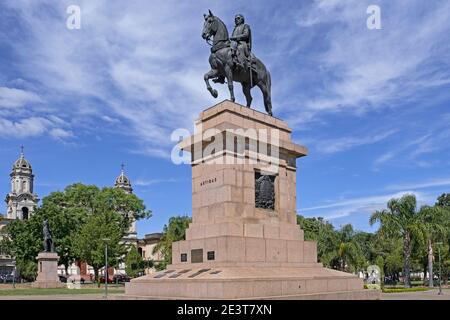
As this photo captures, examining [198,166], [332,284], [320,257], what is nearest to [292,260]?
[332,284]

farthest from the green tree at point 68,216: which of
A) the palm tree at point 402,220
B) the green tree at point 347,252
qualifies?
the palm tree at point 402,220

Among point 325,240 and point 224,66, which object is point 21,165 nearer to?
point 325,240

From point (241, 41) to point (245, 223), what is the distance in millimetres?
8004

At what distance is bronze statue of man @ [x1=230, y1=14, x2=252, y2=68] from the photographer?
2159cm

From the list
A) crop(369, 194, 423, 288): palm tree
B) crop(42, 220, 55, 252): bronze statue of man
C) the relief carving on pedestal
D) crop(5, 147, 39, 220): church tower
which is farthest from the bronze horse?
crop(5, 147, 39, 220): church tower

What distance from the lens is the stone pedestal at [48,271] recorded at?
4809cm

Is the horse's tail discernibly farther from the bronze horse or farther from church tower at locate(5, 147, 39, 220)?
church tower at locate(5, 147, 39, 220)

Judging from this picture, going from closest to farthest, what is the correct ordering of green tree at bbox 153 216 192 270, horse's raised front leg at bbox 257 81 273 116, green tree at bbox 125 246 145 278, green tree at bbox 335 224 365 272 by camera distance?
horse's raised front leg at bbox 257 81 273 116 < green tree at bbox 335 224 365 272 < green tree at bbox 153 216 192 270 < green tree at bbox 125 246 145 278

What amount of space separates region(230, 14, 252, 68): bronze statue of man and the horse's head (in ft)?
3.28

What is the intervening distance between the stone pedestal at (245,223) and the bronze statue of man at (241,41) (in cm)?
223

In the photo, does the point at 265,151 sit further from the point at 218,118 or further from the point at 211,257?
the point at 211,257

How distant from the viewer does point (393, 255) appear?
64.4 metres

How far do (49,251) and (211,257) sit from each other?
38.3 meters

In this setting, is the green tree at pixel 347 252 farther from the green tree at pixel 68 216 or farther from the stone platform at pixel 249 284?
the stone platform at pixel 249 284
